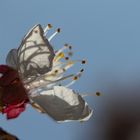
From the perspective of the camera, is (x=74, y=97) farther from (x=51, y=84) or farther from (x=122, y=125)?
(x=122, y=125)

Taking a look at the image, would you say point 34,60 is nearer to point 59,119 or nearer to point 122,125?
point 59,119

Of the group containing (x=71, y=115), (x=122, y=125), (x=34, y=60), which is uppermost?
(x=34, y=60)

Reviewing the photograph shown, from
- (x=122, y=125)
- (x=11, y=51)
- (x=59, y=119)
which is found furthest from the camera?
(x=122, y=125)

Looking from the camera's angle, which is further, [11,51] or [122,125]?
[122,125]

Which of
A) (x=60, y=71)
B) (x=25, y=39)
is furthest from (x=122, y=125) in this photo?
(x=25, y=39)

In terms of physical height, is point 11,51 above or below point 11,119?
above

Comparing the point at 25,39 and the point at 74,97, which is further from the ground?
the point at 25,39

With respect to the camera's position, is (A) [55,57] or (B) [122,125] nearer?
(A) [55,57]

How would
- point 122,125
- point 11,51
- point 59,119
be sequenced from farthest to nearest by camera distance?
point 122,125, point 11,51, point 59,119

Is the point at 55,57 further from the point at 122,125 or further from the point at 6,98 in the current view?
the point at 122,125

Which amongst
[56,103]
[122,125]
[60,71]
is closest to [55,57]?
[60,71]
